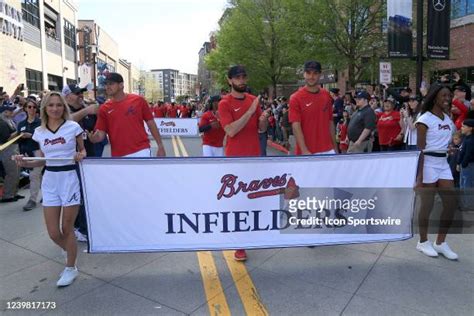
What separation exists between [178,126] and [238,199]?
18133 mm

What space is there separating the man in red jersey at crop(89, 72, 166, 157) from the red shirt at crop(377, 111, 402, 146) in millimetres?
5629

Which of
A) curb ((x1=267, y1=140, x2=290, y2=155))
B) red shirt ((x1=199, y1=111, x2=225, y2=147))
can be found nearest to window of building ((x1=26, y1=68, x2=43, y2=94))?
curb ((x1=267, y1=140, x2=290, y2=155))

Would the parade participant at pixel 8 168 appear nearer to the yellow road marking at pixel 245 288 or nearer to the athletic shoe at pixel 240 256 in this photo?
the yellow road marking at pixel 245 288

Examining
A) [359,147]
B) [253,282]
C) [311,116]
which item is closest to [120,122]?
[311,116]

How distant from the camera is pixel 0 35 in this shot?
77.3 ft

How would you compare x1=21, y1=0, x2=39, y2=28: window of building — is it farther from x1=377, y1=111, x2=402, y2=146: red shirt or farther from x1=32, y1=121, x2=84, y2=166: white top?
x1=32, y1=121, x2=84, y2=166: white top

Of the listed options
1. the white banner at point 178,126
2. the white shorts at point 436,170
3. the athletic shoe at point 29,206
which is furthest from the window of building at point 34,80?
the white shorts at point 436,170

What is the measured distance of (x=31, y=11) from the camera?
32750mm

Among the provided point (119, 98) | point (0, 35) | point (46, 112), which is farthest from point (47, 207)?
point (0, 35)

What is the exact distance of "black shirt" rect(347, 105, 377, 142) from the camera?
24.3 ft

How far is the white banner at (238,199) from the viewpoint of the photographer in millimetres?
3979

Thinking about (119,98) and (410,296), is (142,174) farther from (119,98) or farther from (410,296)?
(410,296)

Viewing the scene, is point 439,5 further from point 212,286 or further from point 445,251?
point 212,286

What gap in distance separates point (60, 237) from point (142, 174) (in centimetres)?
103
